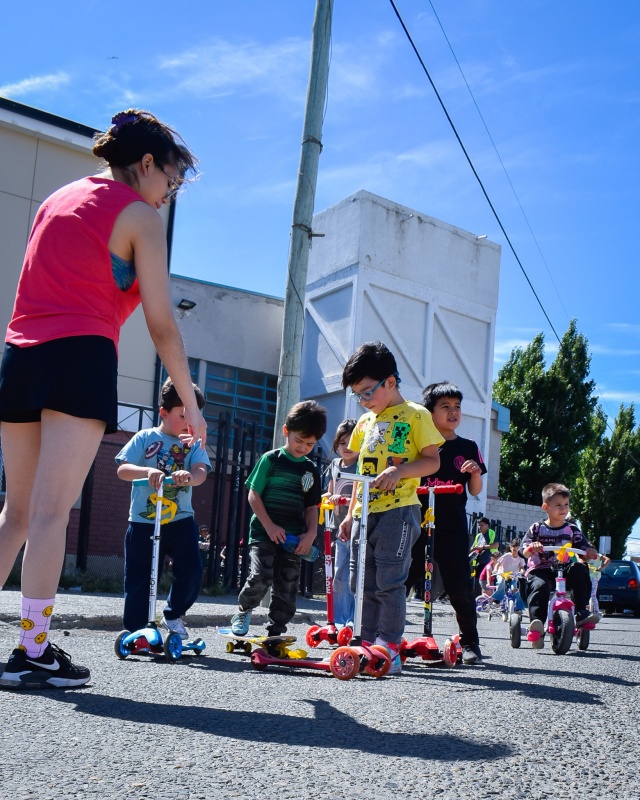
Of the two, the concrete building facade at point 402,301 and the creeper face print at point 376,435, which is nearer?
the creeper face print at point 376,435

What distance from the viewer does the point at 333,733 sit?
2760 mm

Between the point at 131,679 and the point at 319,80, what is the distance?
8.02 metres

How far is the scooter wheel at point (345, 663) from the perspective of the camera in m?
4.32

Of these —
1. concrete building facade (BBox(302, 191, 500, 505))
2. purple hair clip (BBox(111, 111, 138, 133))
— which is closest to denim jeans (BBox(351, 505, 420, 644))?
purple hair clip (BBox(111, 111, 138, 133))

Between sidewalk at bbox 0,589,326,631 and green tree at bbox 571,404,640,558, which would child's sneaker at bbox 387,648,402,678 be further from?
green tree at bbox 571,404,640,558

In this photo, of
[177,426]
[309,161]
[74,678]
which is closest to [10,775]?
[74,678]

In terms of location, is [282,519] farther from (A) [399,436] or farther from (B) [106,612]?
(B) [106,612]

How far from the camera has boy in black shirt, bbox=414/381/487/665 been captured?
226 inches

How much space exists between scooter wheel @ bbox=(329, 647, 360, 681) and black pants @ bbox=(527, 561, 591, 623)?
3.61m

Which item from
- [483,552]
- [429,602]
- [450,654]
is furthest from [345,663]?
[483,552]

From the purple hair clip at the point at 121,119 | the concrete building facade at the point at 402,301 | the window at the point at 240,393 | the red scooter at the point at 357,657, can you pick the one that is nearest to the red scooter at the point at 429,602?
the red scooter at the point at 357,657

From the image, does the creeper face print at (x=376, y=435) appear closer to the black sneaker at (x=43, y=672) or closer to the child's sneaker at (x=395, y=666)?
the child's sneaker at (x=395, y=666)

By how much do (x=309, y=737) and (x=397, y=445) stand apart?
2455 mm

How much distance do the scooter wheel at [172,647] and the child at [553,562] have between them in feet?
12.1
